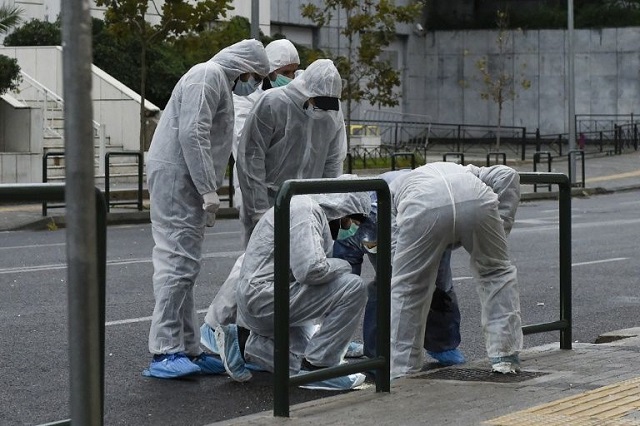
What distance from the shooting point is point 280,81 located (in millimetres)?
9758

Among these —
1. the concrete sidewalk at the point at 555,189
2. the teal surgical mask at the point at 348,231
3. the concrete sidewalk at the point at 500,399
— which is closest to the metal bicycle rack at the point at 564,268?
the concrete sidewalk at the point at 500,399

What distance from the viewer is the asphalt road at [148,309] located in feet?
20.3

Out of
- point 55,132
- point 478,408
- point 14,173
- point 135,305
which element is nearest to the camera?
point 478,408

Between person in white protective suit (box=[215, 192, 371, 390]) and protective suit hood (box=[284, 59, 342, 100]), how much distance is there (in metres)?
1.11

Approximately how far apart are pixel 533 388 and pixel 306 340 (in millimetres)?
1329

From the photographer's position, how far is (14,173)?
2627 cm

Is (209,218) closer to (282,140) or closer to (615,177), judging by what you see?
(282,140)

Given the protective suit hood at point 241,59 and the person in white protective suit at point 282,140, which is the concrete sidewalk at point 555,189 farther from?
the person in white protective suit at point 282,140

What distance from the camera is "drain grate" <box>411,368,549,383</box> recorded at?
7.66 m

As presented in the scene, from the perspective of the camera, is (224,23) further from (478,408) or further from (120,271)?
(478,408)

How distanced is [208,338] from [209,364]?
513 mm

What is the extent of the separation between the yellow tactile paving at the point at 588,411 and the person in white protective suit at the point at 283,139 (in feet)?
8.63

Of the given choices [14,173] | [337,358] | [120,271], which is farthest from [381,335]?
[14,173]

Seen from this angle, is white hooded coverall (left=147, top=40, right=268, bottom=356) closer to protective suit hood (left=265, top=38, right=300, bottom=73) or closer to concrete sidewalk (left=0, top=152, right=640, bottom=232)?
protective suit hood (left=265, top=38, right=300, bottom=73)
